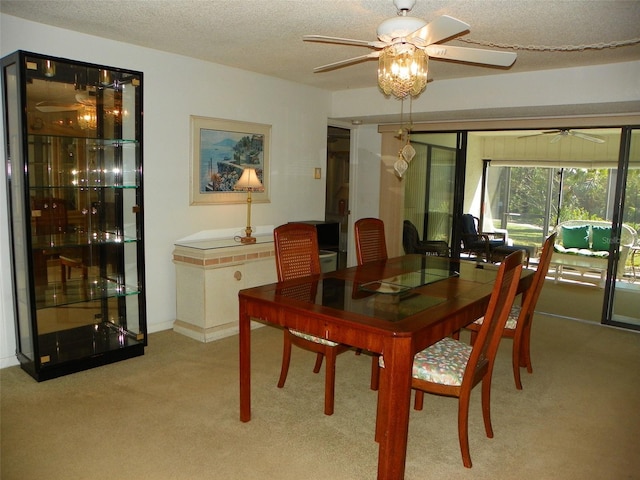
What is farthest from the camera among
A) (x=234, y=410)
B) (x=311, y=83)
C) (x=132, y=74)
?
(x=311, y=83)

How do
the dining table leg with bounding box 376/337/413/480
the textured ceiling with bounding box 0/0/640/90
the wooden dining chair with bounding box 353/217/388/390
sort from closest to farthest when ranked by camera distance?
the dining table leg with bounding box 376/337/413/480
the textured ceiling with bounding box 0/0/640/90
the wooden dining chair with bounding box 353/217/388/390

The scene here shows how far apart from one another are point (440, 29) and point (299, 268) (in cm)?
171

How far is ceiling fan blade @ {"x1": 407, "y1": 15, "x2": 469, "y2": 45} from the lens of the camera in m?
2.13

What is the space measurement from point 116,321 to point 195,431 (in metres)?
1.49

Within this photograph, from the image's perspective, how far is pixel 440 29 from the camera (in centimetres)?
225

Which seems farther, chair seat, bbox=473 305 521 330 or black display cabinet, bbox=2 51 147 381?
chair seat, bbox=473 305 521 330

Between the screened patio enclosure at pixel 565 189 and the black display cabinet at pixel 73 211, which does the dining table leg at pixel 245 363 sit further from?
the screened patio enclosure at pixel 565 189

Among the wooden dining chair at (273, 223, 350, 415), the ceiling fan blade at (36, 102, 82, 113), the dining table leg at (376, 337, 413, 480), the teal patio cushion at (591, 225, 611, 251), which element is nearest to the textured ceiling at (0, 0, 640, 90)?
the ceiling fan blade at (36, 102, 82, 113)

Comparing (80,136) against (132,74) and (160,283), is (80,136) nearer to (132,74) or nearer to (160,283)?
(132,74)

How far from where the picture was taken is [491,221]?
7.77 meters

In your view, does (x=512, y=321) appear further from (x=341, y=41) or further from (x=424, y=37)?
(x=341, y=41)

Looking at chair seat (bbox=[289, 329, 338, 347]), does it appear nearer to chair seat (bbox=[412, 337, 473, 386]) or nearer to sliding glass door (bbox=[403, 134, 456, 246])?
chair seat (bbox=[412, 337, 473, 386])

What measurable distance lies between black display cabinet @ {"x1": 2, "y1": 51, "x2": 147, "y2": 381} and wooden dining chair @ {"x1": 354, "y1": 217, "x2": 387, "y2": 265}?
5.47ft

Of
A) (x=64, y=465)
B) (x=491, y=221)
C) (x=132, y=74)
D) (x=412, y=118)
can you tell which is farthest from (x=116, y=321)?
(x=491, y=221)
